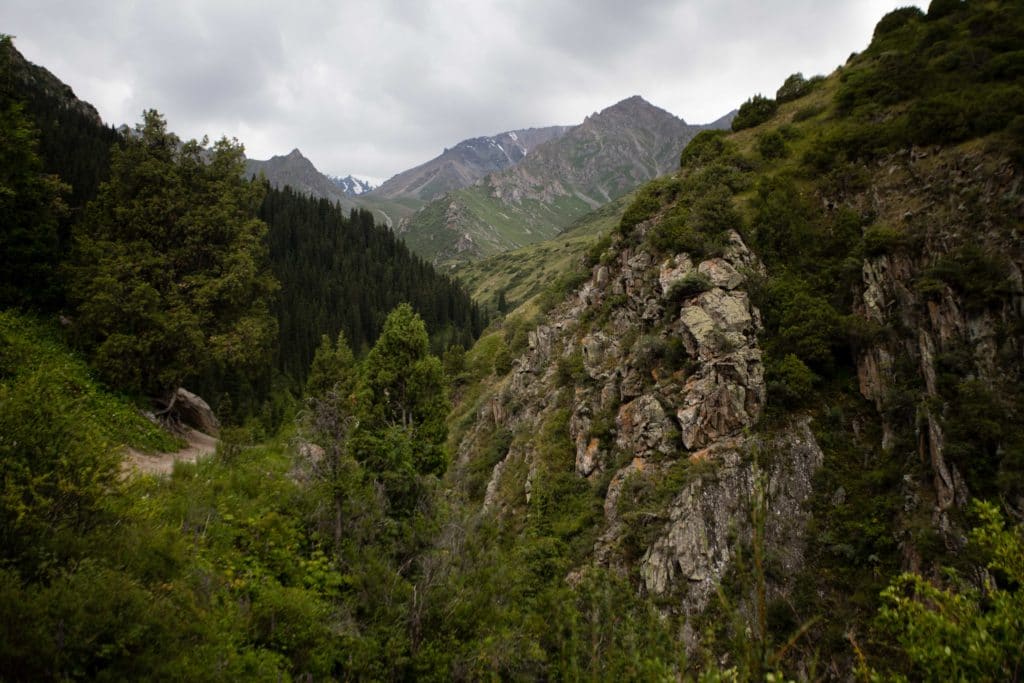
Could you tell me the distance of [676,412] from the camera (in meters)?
18.1

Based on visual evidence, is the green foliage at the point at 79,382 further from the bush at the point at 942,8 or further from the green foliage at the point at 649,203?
the bush at the point at 942,8

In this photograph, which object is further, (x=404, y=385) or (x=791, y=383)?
(x=404, y=385)

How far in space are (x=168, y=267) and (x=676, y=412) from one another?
71.6 feet

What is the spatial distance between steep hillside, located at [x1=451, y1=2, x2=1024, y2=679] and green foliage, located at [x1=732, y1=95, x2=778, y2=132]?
16.2ft

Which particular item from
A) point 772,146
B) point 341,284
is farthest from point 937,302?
point 341,284

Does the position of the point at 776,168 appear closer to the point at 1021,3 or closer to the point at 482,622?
the point at 1021,3

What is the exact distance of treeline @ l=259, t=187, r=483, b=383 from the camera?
67062 millimetres

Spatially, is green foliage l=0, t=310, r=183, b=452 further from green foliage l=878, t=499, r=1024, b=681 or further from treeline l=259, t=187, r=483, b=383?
treeline l=259, t=187, r=483, b=383

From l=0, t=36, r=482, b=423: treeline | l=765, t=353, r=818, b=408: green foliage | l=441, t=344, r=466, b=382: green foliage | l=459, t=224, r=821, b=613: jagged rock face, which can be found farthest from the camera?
l=441, t=344, r=466, b=382: green foliage

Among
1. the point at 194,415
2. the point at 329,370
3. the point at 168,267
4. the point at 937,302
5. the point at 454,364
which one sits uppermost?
the point at 168,267

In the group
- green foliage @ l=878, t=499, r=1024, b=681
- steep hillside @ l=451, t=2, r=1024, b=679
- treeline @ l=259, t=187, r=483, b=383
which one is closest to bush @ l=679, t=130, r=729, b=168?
steep hillside @ l=451, t=2, r=1024, b=679

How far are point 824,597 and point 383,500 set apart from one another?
39.0 ft

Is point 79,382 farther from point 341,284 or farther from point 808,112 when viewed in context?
point 341,284

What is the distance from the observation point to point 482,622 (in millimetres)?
9977
